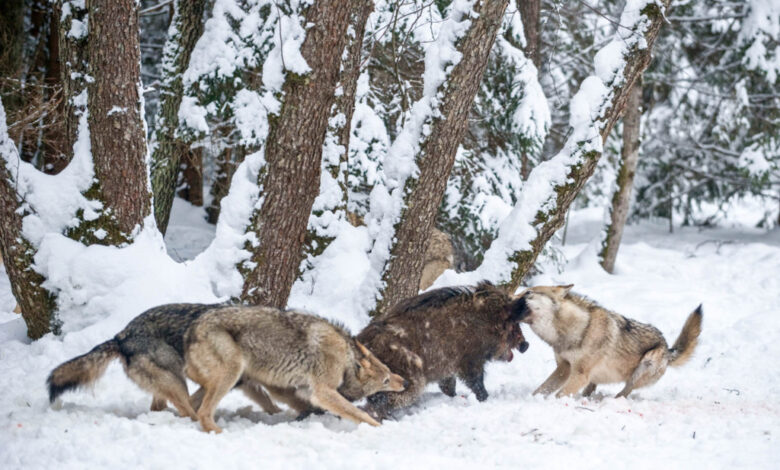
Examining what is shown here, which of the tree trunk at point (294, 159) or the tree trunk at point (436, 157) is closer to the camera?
the tree trunk at point (294, 159)

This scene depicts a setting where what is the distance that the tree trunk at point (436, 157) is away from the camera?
750cm

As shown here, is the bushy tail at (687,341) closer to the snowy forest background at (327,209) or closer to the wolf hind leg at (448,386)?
the snowy forest background at (327,209)

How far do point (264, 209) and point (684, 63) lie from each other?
603 inches

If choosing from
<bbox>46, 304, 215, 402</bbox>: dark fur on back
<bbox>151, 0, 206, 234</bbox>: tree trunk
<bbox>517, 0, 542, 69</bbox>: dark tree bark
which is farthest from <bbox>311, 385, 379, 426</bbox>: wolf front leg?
<bbox>517, 0, 542, 69</bbox>: dark tree bark

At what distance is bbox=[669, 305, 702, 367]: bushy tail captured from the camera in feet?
24.8

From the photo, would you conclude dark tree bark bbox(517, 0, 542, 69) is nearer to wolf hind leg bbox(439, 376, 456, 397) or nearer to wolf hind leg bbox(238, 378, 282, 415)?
wolf hind leg bbox(439, 376, 456, 397)

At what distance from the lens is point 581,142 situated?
26.4 ft

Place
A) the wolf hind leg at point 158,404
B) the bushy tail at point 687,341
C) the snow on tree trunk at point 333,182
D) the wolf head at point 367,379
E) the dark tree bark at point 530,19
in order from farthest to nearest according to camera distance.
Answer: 1. the dark tree bark at point 530,19
2. the snow on tree trunk at point 333,182
3. the bushy tail at point 687,341
4. the wolf head at point 367,379
5. the wolf hind leg at point 158,404

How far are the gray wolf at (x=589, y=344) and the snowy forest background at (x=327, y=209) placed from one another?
1.51ft

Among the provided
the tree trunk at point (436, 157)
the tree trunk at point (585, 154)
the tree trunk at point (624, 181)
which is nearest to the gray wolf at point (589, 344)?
the tree trunk at point (585, 154)

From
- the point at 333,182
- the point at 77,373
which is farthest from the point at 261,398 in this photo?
the point at 333,182

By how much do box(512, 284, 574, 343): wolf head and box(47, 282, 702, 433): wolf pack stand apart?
0.01 m

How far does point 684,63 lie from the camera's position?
1892cm

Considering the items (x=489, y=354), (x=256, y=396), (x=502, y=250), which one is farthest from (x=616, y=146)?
(x=256, y=396)
